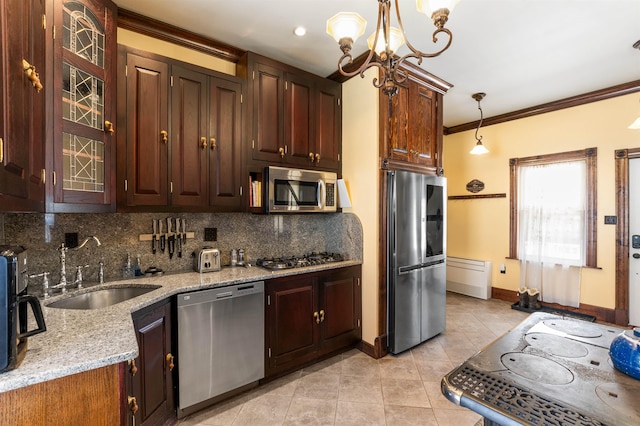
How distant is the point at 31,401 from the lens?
0.91 metres

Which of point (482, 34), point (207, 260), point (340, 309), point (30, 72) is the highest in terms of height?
point (482, 34)

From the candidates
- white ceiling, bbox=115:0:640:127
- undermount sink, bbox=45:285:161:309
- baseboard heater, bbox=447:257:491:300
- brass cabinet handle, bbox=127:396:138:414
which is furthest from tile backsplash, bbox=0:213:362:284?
Answer: baseboard heater, bbox=447:257:491:300

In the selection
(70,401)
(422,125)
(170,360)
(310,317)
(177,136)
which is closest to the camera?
(70,401)

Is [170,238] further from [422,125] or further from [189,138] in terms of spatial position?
[422,125]

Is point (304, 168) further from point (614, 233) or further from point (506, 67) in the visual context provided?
point (614, 233)

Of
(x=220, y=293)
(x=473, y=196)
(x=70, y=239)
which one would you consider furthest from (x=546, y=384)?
(x=473, y=196)

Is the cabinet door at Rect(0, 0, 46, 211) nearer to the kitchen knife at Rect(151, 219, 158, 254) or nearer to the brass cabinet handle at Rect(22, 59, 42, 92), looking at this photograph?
the brass cabinet handle at Rect(22, 59, 42, 92)

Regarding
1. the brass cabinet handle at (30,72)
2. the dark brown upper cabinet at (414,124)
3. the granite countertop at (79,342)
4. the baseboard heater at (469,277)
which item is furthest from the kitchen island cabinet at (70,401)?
the baseboard heater at (469,277)

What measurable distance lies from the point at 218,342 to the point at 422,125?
2.90 metres

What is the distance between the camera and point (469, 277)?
15.3 feet

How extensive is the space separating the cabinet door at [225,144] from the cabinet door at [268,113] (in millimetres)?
153

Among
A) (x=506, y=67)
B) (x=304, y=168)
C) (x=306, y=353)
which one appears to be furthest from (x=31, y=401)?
(x=506, y=67)

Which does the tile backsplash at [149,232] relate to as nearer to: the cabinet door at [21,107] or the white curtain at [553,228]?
the cabinet door at [21,107]

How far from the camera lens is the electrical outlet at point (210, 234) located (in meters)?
2.62
